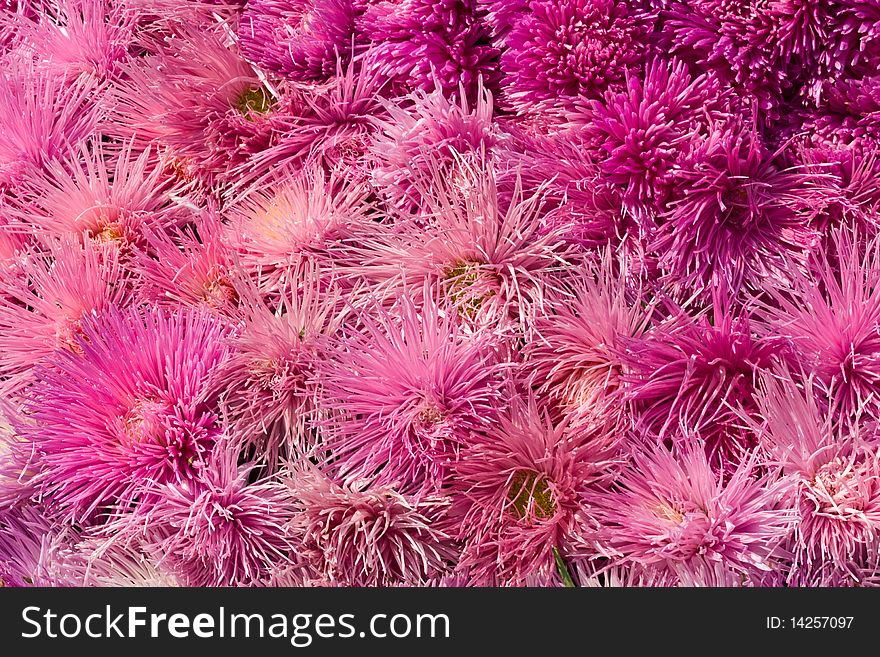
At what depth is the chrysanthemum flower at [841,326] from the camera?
0.41 metres

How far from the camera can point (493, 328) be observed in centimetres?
43

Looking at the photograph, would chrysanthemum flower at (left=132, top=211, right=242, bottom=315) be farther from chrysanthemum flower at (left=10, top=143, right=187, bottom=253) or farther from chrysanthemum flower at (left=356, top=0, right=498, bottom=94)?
chrysanthemum flower at (left=356, top=0, right=498, bottom=94)

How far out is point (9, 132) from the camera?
0.52 meters

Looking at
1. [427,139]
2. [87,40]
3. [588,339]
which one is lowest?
[588,339]

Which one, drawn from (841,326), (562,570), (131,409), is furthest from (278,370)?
(841,326)

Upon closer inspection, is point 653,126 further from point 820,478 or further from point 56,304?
point 56,304

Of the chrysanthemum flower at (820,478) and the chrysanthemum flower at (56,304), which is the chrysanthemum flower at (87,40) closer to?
the chrysanthemum flower at (56,304)

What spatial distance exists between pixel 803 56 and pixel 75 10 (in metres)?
0.45

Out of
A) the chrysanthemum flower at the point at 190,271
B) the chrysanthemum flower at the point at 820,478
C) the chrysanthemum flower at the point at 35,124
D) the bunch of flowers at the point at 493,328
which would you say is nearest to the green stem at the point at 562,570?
the bunch of flowers at the point at 493,328

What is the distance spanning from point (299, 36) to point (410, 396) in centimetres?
24

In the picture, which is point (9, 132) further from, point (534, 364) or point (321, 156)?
point (534, 364)

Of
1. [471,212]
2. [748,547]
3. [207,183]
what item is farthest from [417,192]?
[748,547]

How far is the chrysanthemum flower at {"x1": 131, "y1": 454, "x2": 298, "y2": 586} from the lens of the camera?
42 centimetres

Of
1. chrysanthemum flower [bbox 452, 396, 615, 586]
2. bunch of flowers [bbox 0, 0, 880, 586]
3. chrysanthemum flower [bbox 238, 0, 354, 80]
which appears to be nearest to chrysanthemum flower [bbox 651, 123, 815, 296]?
bunch of flowers [bbox 0, 0, 880, 586]
